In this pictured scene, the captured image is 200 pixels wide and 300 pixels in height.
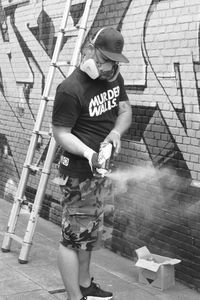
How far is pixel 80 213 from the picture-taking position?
365cm

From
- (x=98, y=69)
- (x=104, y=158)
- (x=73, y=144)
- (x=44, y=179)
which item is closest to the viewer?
(x=104, y=158)

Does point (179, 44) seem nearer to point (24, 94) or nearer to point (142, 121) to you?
point (142, 121)

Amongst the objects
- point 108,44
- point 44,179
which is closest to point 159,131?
point 44,179

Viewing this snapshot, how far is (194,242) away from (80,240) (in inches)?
51.7

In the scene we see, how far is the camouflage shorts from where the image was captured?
144 inches

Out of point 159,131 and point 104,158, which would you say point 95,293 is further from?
point 159,131

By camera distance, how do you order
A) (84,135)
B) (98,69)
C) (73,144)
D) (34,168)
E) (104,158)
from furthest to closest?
(34,168)
(84,135)
(98,69)
(73,144)
(104,158)

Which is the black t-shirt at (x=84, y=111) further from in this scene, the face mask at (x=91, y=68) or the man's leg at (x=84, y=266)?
the man's leg at (x=84, y=266)

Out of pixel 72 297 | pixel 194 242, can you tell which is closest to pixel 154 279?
pixel 194 242

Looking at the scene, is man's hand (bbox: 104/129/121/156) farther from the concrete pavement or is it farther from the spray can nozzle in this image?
the concrete pavement

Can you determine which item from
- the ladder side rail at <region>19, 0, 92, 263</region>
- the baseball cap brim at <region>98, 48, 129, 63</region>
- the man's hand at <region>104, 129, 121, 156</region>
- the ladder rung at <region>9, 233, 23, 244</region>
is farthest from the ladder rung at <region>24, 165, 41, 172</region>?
the baseball cap brim at <region>98, 48, 129, 63</region>

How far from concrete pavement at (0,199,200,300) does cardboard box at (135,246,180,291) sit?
65mm

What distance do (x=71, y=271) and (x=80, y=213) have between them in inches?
18.0

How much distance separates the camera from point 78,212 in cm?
365
